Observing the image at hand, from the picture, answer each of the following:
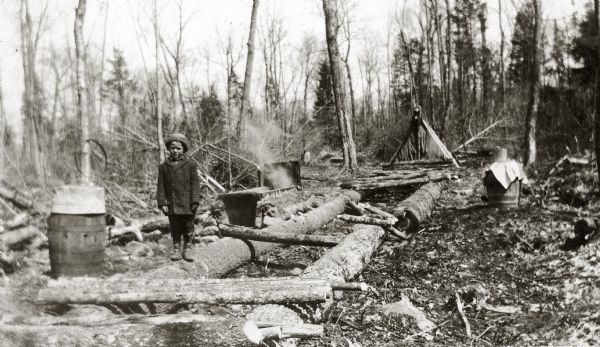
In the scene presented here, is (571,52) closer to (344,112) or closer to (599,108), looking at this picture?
(344,112)

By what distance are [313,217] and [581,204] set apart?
5.00 metres

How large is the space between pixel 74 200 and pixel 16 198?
13.4 ft

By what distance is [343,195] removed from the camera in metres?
11.4

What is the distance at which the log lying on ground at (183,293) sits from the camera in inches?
164

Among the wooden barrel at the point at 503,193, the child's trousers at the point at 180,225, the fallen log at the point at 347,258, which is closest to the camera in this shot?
the fallen log at the point at 347,258

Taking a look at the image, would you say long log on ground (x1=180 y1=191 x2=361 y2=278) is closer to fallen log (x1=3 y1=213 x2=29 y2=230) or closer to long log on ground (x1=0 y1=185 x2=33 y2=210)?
fallen log (x1=3 y1=213 x2=29 y2=230)

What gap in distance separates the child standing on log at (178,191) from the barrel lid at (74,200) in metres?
1.49

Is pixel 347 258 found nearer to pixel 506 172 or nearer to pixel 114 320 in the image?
pixel 114 320

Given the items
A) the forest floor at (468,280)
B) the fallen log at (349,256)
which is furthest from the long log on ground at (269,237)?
the forest floor at (468,280)

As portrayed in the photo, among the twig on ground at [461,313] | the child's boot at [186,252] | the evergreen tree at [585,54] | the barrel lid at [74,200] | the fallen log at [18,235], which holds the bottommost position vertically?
the twig on ground at [461,313]

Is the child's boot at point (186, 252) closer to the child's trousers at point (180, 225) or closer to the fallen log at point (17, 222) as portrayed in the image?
the child's trousers at point (180, 225)

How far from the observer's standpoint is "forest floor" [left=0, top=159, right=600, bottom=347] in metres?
4.37

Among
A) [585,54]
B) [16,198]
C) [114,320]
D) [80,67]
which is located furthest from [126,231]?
[585,54]

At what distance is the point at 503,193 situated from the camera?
31.0 feet
